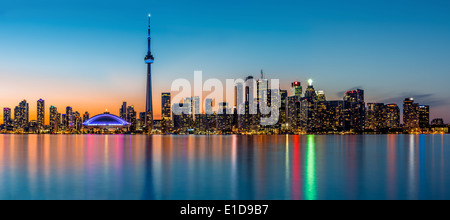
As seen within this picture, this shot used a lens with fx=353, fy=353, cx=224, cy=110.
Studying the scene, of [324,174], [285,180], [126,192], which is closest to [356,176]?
[324,174]

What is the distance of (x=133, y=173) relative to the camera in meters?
35.8
